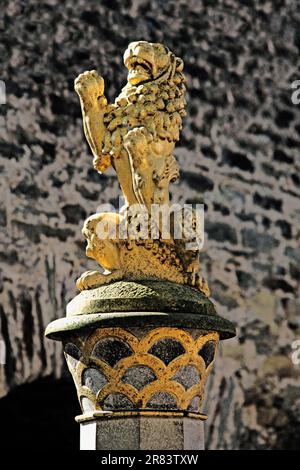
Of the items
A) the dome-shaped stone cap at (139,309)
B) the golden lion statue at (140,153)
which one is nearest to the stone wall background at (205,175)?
the golden lion statue at (140,153)

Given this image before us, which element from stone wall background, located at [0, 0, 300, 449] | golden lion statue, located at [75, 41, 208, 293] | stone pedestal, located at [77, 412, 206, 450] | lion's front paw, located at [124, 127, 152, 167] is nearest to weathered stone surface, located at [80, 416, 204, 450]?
stone pedestal, located at [77, 412, 206, 450]

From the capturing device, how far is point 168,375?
4.07m

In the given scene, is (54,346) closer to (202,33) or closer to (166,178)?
(202,33)

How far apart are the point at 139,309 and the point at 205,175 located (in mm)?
5704

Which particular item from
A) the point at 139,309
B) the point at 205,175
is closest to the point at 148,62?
the point at 139,309

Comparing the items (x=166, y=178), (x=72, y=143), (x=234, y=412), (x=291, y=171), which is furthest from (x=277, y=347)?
(x=166, y=178)

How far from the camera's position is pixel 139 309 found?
4078 mm

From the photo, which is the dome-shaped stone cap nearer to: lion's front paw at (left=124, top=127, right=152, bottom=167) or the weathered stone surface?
the weathered stone surface

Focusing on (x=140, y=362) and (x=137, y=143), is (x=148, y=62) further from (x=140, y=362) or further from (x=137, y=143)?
(x=140, y=362)

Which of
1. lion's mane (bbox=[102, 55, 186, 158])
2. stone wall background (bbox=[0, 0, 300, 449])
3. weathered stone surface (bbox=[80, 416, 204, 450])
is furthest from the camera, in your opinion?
stone wall background (bbox=[0, 0, 300, 449])

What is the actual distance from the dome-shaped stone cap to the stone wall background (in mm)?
4603

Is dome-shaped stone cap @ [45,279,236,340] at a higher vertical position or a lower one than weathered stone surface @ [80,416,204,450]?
higher

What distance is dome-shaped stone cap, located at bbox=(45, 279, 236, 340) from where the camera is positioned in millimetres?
4027

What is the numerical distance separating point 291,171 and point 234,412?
2.03 meters
